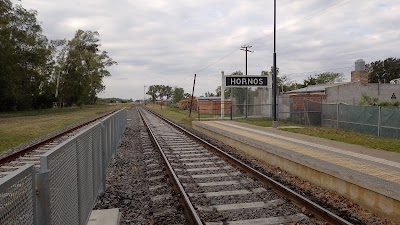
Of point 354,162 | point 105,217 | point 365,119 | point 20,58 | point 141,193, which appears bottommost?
point 141,193

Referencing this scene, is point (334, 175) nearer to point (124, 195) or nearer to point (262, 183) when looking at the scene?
point (262, 183)

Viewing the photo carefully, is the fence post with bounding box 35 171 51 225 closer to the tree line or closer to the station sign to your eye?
the station sign

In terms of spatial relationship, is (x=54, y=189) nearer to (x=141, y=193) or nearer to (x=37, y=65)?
(x=141, y=193)

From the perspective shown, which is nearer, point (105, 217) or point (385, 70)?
point (105, 217)

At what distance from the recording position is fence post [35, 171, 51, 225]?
10.6ft

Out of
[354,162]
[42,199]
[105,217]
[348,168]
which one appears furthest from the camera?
[354,162]

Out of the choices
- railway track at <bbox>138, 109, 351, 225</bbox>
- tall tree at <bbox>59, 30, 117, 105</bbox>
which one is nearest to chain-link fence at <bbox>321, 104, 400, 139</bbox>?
railway track at <bbox>138, 109, 351, 225</bbox>

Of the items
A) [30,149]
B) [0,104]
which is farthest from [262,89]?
[0,104]

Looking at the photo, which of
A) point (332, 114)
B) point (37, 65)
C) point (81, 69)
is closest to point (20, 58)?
point (37, 65)

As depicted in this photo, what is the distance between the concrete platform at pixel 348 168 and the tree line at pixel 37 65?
1614 inches

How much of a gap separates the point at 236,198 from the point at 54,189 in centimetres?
491

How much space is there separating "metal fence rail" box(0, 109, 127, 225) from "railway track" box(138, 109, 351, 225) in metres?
1.94

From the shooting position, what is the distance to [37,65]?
195 feet

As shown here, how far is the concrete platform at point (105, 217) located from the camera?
6.21m
